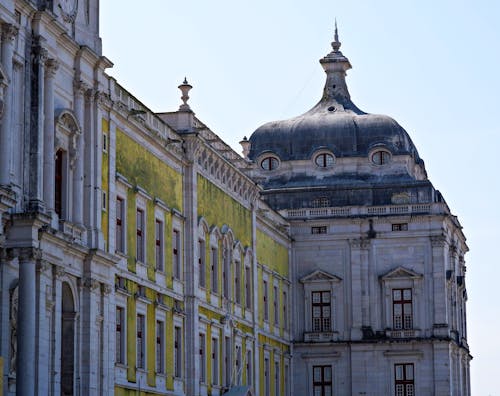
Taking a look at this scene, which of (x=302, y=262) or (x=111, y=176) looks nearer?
(x=111, y=176)

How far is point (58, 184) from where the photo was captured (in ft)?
121

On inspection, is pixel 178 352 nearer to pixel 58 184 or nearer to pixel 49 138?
pixel 58 184

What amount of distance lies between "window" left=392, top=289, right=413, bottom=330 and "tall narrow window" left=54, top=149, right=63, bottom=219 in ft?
102

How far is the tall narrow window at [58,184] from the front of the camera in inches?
1442

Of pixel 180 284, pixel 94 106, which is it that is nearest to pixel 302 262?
pixel 180 284

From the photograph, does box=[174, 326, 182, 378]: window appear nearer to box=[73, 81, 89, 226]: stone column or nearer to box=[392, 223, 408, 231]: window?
box=[73, 81, 89, 226]: stone column

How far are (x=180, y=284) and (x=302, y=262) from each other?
1958cm

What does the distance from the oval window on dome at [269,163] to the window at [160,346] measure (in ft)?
79.7

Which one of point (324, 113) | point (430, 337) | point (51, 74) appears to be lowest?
point (430, 337)

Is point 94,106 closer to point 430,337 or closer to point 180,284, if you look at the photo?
point 180,284

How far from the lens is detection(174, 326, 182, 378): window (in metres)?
47.1

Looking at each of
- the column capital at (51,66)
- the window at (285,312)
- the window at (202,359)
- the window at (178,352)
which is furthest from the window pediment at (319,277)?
the column capital at (51,66)

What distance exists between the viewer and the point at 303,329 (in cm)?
Result: 6594

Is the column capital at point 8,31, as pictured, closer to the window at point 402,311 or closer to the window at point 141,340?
the window at point 141,340
